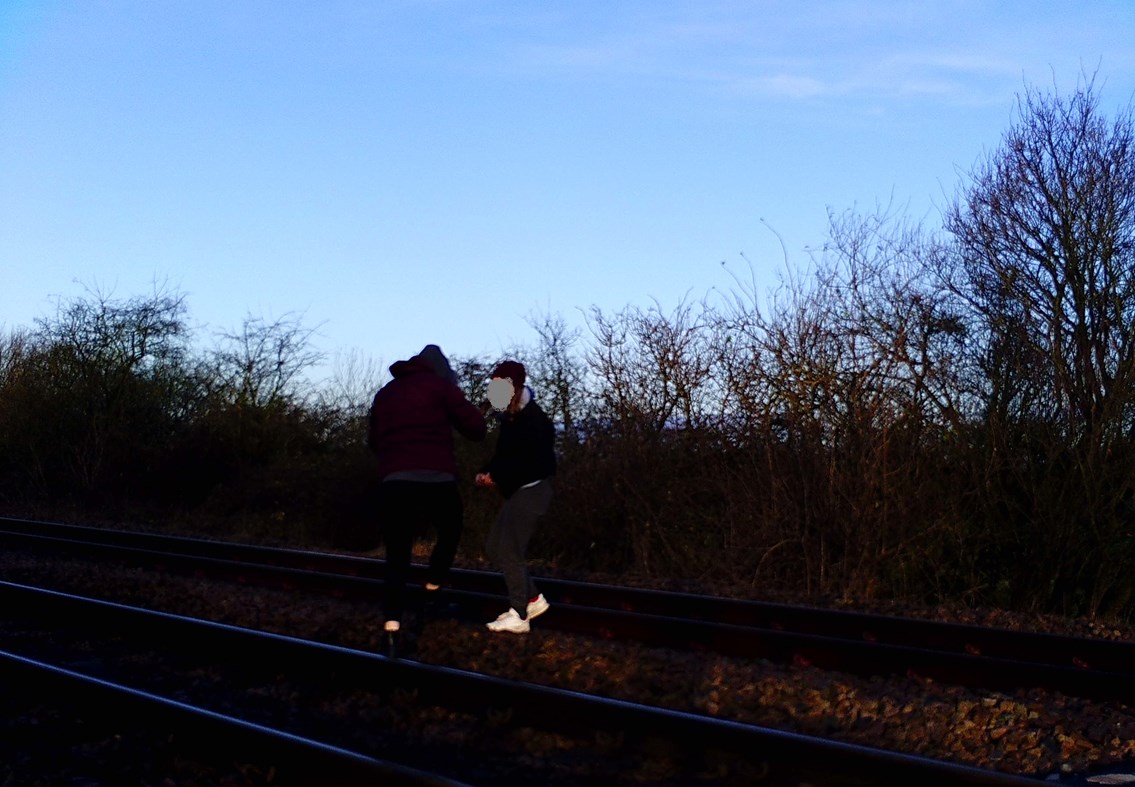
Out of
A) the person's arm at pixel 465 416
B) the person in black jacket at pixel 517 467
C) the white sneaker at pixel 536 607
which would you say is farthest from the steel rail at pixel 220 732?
the white sneaker at pixel 536 607

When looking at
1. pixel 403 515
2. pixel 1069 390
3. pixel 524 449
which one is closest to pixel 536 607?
pixel 524 449

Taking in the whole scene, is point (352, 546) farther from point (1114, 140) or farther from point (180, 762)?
point (180, 762)

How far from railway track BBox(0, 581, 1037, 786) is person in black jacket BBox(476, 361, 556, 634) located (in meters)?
1.38

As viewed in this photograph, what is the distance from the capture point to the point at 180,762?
5773mm

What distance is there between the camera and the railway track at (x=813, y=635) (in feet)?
25.9

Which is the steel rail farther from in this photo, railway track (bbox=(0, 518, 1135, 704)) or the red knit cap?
railway track (bbox=(0, 518, 1135, 704))

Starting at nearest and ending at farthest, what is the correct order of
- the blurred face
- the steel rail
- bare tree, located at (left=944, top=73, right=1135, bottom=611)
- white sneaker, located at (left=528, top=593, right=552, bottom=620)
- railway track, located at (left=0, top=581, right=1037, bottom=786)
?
1. the steel rail
2. railway track, located at (left=0, top=581, right=1037, bottom=786)
3. the blurred face
4. white sneaker, located at (left=528, top=593, right=552, bottom=620)
5. bare tree, located at (left=944, top=73, right=1135, bottom=611)

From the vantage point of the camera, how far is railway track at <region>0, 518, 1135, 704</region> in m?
7.90

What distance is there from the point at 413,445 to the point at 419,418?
178 mm

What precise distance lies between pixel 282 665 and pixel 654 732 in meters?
2.99

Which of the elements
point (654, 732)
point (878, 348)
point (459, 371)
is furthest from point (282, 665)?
point (459, 371)

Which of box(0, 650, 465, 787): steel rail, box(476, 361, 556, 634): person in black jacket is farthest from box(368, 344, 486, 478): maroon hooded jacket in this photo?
box(0, 650, 465, 787): steel rail

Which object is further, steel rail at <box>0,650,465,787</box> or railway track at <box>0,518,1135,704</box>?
railway track at <box>0,518,1135,704</box>

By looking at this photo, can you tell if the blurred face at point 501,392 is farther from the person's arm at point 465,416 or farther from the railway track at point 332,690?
the railway track at point 332,690
